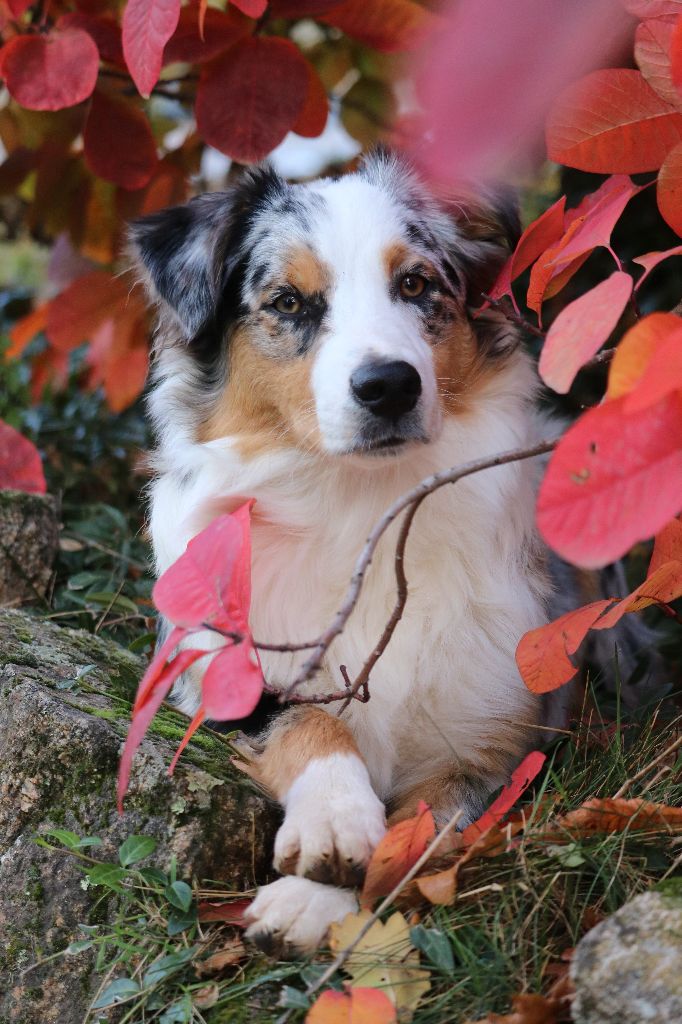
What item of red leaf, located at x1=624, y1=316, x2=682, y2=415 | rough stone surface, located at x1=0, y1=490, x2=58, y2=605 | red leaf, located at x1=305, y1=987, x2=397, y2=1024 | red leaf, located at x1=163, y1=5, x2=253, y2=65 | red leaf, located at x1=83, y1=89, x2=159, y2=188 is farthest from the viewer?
rough stone surface, located at x1=0, y1=490, x2=58, y2=605

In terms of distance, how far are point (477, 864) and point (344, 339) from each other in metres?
1.18

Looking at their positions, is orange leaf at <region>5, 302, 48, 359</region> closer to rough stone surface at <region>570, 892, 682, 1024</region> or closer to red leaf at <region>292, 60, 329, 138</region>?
red leaf at <region>292, 60, 329, 138</region>

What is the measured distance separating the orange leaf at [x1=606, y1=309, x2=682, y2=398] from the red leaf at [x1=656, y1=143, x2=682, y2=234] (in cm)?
37

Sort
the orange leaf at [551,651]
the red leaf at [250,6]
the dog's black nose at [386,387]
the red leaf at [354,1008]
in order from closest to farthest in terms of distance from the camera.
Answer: the red leaf at [354,1008] → the orange leaf at [551,651] → the red leaf at [250,6] → the dog's black nose at [386,387]

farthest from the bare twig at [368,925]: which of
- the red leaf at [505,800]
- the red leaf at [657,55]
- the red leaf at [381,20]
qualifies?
the red leaf at [381,20]

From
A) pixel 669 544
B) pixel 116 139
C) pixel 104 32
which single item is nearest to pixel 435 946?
pixel 669 544

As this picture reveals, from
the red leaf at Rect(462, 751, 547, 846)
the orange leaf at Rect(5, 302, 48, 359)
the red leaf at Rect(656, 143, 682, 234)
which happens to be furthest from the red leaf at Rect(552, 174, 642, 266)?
the orange leaf at Rect(5, 302, 48, 359)

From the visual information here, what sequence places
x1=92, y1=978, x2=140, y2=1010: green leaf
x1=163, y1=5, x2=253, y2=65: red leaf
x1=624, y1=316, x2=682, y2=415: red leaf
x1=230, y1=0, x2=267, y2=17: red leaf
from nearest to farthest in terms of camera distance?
x1=624, y1=316, x2=682, y2=415: red leaf
x1=92, y1=978, x2=140, y2=1010: green leaf
x1=230, y1=0, x2=267, y2=17: red leaf
x1=163, y1=5, x2=253, y2=65: red leaf

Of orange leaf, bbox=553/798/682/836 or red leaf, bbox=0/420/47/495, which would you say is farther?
red leaf, bbox=0/420/47/495

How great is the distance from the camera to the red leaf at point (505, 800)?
1931mm

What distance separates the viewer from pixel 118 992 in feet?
5.81

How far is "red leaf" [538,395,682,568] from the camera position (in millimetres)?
1203

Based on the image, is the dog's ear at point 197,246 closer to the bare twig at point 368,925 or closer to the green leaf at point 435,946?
the bare twig at point 368,925

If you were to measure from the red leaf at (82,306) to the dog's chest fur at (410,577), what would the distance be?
1.21 metres
